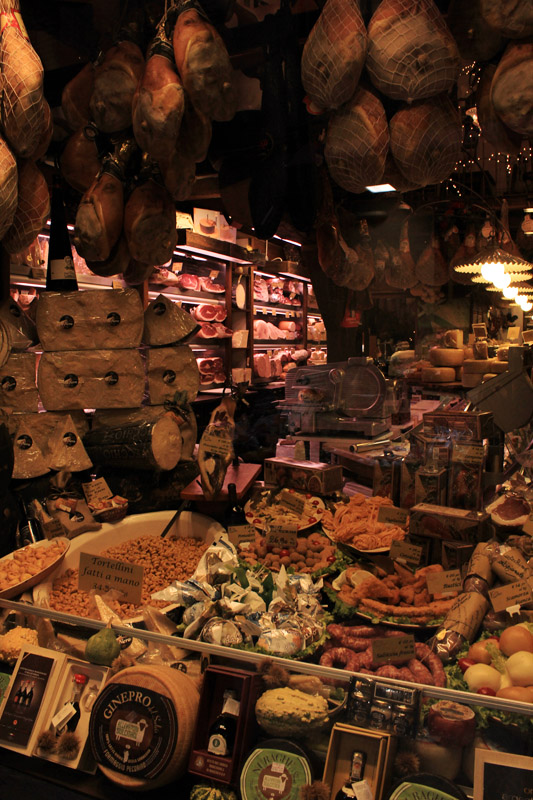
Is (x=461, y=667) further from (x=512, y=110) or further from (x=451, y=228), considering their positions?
(x=451, y=228)

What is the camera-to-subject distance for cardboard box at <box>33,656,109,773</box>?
1354 mm

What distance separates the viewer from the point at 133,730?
4.23 ft

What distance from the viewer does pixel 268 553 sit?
6.96 ft

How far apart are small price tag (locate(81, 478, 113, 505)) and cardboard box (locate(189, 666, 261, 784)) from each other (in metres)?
1.27

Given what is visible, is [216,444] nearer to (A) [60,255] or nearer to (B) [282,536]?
(B) [282,536]

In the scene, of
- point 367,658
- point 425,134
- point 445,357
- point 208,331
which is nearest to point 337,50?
point 425,134

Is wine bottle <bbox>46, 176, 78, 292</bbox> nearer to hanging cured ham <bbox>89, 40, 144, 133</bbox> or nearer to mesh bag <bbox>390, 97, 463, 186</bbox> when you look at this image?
hanging cured ham <bbox>89, 40, 144, 133</bbox>

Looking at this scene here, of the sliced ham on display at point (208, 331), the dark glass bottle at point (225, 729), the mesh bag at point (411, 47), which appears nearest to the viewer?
the dark glass bottle at point (225, 729)

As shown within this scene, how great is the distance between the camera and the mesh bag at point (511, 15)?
1372mm

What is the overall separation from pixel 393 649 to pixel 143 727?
57 centimetres

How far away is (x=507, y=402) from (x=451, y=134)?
5.08 ft

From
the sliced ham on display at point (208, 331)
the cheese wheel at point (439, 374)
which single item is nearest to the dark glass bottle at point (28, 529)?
the cheese wheel at point (439, 374)

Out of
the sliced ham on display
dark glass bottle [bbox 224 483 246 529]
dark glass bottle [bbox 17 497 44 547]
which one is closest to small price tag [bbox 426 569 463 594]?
dark glass bottle [bbox 224 483 246 529]

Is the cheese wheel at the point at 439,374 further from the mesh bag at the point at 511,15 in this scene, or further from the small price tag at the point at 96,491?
the mesh bag at the point at 511,15
